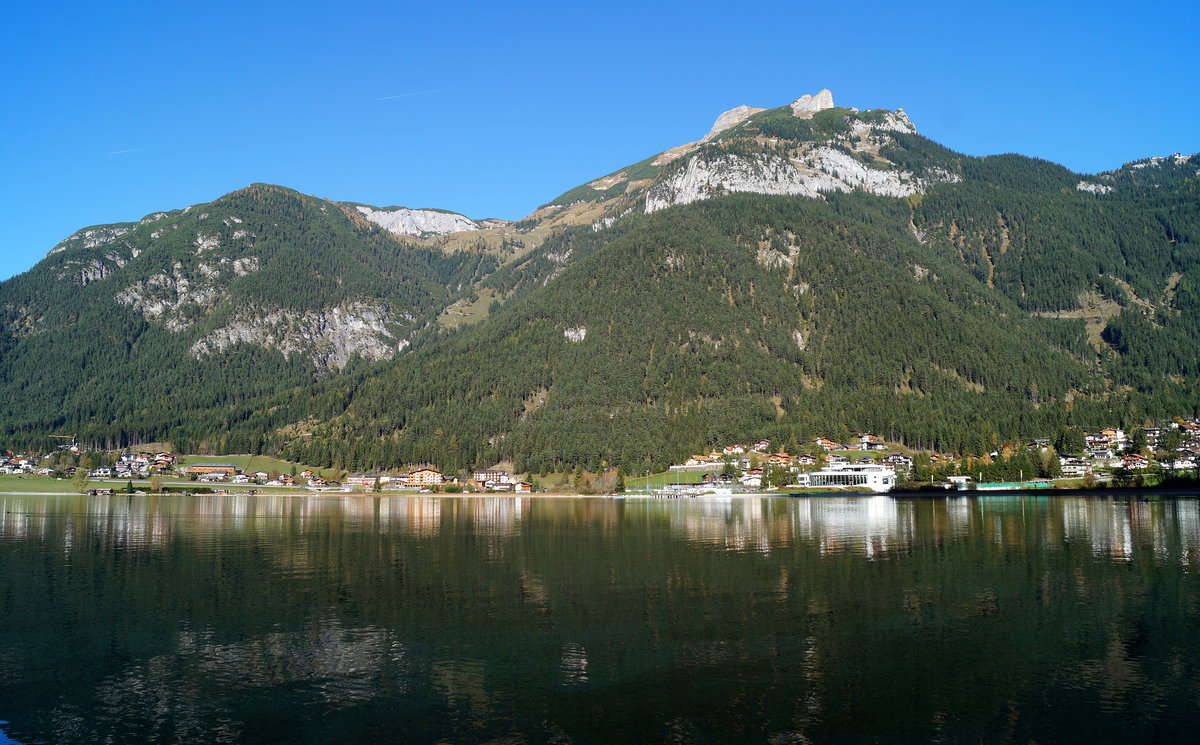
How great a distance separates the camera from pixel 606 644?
33.9 metres

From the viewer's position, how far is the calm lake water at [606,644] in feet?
81.7

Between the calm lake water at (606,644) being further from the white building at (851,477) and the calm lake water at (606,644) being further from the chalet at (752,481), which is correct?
the chalet at (752,481)

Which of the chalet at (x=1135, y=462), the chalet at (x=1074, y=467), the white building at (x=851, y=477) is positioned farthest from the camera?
the white building at (x=851, y=477)

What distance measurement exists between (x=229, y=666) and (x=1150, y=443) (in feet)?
713

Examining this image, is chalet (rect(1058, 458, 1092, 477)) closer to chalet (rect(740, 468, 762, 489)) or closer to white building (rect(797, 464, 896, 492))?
white building (rect(797, 464, 896, 492))

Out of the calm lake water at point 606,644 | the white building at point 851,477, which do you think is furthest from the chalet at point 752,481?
the calm lake water at point 606,644

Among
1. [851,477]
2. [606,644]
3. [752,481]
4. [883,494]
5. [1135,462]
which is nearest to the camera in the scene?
[606,644]

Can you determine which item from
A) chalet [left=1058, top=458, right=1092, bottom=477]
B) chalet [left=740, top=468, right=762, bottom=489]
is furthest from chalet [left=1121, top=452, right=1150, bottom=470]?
chalet [left=740, top=468, right=762, bottom=489]

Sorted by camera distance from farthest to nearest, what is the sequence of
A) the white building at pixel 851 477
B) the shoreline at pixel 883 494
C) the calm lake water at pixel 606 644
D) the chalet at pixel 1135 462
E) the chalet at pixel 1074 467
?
the white building at pixel 851 477, the chalet at pixel 1074 467, the chalet at pixel 1135 462, the shoreline at pixel 883 494, the calm lake water at pixel 606 644

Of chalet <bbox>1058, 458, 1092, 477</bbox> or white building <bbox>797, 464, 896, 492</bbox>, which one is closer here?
chalet <bbox>1058, 458, 1092, 477</bbox>

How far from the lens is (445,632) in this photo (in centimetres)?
3603

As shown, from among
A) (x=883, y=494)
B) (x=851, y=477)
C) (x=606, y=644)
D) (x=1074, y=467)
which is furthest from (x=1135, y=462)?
(x=606, y=644)

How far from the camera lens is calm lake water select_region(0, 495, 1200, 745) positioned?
24.9 meters

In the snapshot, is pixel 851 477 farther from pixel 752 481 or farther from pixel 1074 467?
pixel 1074 467
